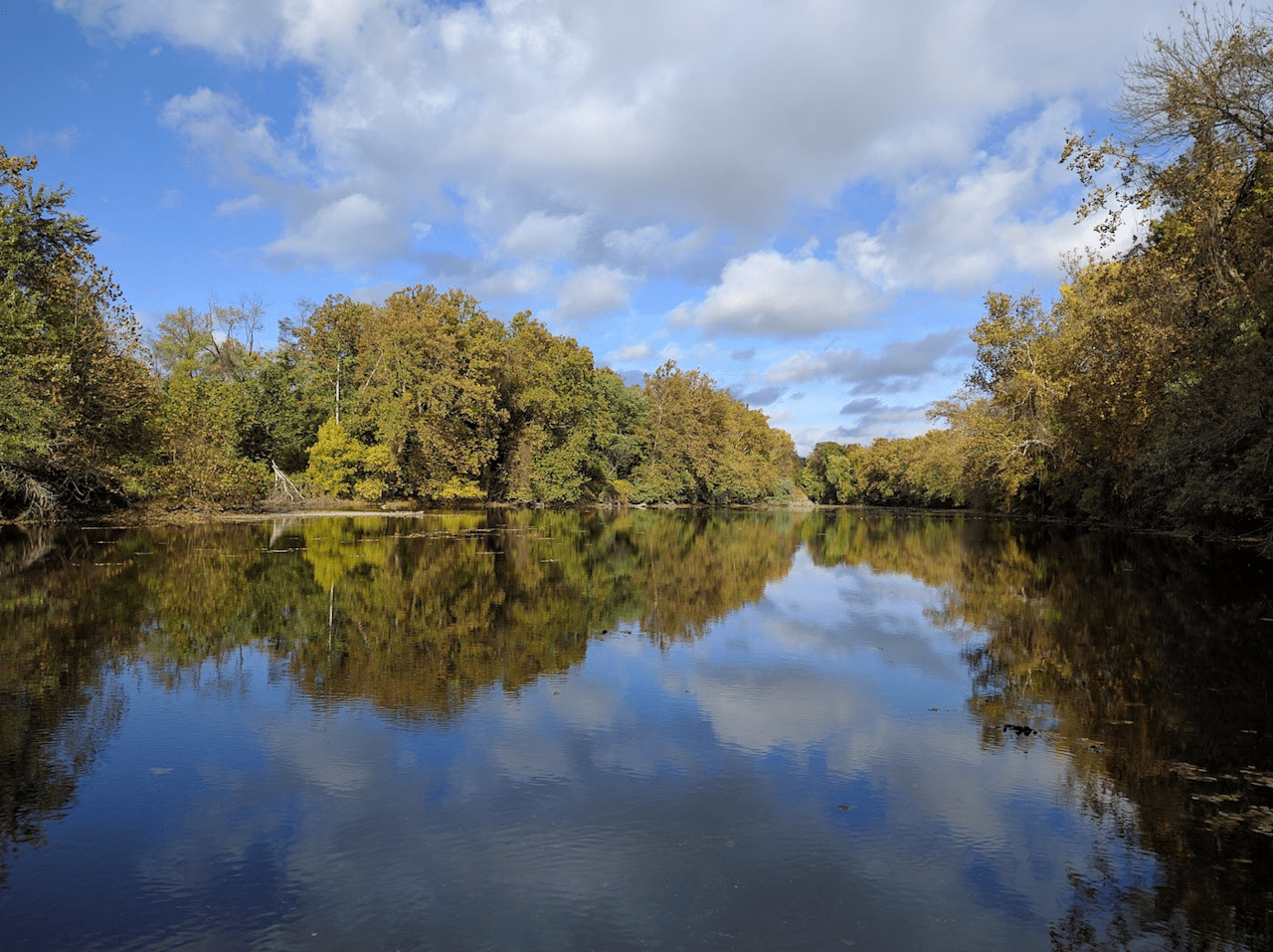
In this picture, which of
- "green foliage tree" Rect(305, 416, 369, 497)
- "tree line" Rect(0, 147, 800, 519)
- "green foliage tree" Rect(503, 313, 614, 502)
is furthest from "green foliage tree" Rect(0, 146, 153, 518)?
"green foliage tree" Rect(503, 313, 614, 502)

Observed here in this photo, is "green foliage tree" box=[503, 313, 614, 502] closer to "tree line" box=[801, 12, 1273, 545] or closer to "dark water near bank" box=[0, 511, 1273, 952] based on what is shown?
"tree line" box=[801, 12, 1273, 545]

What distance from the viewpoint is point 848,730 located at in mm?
7320

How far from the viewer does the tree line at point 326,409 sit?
26.2 m

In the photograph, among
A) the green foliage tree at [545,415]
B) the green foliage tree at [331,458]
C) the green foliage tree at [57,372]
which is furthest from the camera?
the green foliage tree at [545,415]

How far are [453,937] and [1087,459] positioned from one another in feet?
136

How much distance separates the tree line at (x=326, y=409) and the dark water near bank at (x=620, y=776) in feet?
54.7

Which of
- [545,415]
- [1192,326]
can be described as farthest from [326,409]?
[1192,326]

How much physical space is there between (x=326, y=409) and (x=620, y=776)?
47761 mm

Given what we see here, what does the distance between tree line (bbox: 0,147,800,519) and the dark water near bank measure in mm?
16679

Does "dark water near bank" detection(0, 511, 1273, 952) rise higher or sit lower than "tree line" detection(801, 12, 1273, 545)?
lower

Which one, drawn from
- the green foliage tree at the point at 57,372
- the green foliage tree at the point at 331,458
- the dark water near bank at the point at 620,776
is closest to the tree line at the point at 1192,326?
the dark water near bank at the point at 620,776

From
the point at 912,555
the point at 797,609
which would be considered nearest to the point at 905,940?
the point at 797,609

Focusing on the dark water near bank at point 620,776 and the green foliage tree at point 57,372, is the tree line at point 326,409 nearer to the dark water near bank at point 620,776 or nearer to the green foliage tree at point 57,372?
the green foliage tree at point 57,372

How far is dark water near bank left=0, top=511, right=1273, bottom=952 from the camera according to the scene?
4.14 meters
